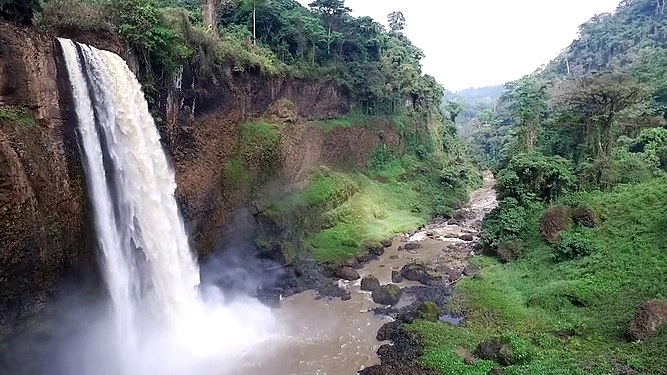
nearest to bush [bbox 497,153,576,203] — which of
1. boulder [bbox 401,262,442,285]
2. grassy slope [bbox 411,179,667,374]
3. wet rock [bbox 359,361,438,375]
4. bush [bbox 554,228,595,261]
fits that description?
grassy slope [bbox 411,179,667,374]

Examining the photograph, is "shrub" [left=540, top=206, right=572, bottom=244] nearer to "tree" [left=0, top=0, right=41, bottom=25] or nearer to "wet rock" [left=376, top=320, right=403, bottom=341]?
"wet rock" [left=376, top=320, right=403, bottom=341]

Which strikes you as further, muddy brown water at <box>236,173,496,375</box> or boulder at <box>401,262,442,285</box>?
boulder at <box>401,262,442,285</box>

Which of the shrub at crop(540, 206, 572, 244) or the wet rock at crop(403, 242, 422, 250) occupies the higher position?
the shrub at crop(540, 206, 572, 244)

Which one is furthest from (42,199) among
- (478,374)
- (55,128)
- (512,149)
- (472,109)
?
(472,109)

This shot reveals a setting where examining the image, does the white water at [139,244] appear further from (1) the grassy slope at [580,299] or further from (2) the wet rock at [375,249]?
(2) the wet rock at [375,249]

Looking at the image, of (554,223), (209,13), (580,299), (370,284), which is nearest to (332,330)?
(370,284)

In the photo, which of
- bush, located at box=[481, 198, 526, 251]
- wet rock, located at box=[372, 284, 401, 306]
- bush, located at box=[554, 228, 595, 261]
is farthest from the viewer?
bush, located at box=[481, 198, 526, 251]
